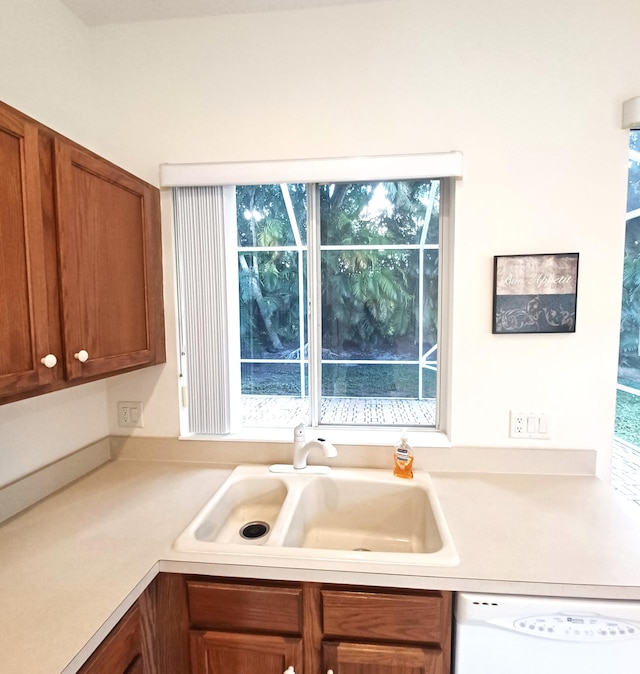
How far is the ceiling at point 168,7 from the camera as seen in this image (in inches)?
55.4

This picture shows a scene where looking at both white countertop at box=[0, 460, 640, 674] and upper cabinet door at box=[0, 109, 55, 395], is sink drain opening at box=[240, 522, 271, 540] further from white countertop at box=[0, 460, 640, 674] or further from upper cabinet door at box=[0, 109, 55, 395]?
upper cabinet door at box=[0, 109, 55, 395]

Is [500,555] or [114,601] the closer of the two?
Answer: [114,601]

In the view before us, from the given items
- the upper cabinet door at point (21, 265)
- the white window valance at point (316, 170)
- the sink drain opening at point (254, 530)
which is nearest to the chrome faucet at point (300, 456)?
the sink drain opening at point (254, 530)

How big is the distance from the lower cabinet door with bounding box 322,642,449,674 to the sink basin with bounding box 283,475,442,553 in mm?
390

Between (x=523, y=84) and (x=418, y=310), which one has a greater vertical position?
(x=523, y=84)

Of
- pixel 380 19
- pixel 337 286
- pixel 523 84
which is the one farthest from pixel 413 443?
pixel 380 19

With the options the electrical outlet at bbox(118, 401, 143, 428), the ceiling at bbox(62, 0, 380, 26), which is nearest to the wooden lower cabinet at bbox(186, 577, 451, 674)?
the electrical outlet at bbox(118, 401, 143, 428)

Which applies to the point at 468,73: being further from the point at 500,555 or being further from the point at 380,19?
the point at 500,555

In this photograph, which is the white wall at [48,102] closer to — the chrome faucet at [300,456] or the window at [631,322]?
the chrome faucet at [300,456]

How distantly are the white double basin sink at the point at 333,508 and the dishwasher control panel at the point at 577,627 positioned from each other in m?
0.37

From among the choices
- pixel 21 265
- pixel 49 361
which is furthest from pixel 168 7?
pixel 49 361

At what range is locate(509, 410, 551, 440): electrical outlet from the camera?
1.44 m

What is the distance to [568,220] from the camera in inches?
54.4

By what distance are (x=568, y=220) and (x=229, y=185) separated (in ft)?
4.32
